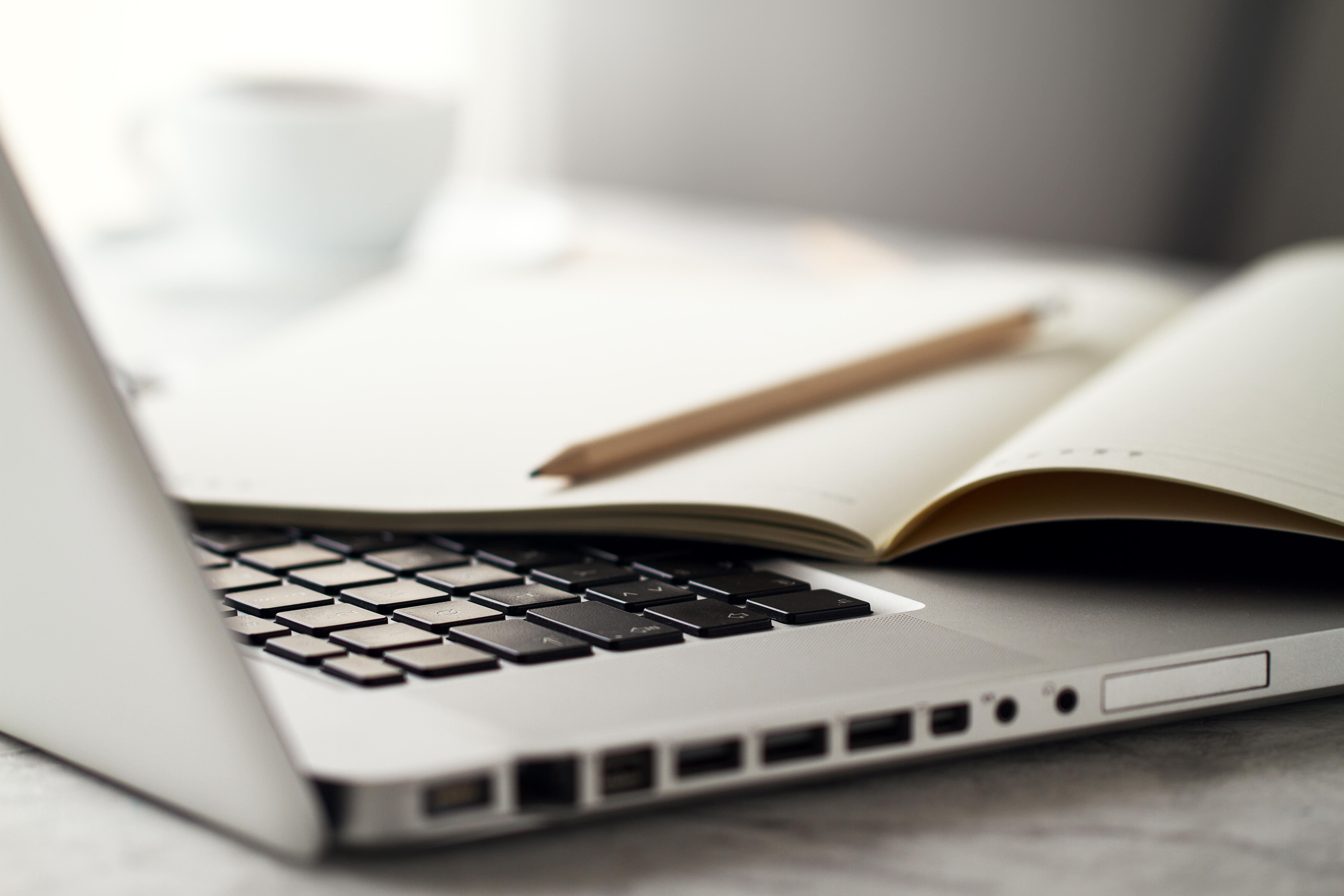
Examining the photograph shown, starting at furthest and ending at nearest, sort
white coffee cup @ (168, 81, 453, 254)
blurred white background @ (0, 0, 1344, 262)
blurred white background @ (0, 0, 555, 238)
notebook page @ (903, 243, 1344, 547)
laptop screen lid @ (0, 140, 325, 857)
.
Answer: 1. blurred white background @ (0, 0, 1344, 262)
2. blurred white background @ (0, 0, 555, 238)
3. white coffee cup @ (168, 81, 453, 254)
4. notebook page @ (903, 243, 1344, 547)
5. laptop screen lid @ (0, 140, 325, 857)

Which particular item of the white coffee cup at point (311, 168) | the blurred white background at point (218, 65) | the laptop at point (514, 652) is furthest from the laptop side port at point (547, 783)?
the blurred white background at point (218, 65)

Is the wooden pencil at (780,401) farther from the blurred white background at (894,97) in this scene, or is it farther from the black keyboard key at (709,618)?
the blurred white background at (894,97)

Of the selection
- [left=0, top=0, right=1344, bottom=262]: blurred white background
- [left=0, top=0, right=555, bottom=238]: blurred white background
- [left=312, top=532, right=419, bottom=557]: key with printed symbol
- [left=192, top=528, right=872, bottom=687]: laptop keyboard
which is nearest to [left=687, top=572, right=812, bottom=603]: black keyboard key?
[left=192, top=528, right=872, bottom=687]: laptop keyboard

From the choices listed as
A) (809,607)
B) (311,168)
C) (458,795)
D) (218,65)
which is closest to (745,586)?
(809,607)

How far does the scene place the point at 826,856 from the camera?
292 mm

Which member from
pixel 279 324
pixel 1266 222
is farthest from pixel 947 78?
pixel 279 324

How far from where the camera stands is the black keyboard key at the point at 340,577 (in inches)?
14.9

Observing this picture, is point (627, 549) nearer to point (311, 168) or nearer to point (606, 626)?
point (606, 626)

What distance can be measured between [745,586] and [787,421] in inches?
5.2

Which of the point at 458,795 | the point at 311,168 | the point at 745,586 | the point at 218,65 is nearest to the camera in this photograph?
the point at 458,795

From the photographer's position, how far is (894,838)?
299 mm

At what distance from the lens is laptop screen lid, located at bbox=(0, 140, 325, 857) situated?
27 centimetres

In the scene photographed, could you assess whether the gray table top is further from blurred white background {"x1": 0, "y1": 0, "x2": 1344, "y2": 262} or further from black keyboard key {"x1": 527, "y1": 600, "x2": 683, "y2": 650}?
blurred white background {"x1": 0, "y1": 0, "x2": 1344, "y2": 262}

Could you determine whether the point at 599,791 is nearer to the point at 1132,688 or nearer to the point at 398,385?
the point at 1132,688
